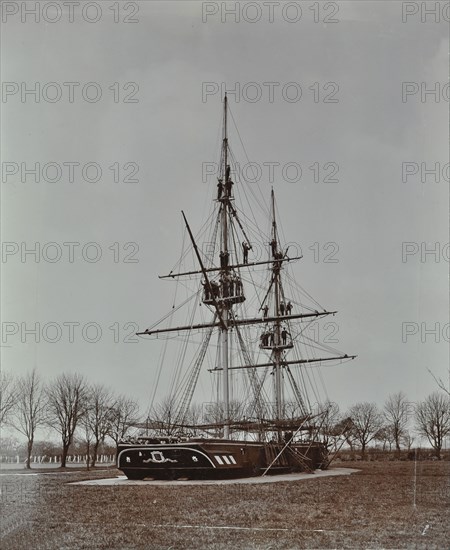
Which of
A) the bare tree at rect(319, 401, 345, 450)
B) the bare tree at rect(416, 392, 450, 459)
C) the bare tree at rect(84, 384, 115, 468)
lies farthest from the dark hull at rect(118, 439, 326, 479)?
the bare tree at rect(416, 392, 450, 459)

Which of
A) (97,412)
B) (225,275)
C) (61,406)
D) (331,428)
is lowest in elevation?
(331,428)

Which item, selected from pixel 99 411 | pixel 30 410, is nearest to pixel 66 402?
pixel 30 410

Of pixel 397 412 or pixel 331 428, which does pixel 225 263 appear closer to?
pixel 331 428

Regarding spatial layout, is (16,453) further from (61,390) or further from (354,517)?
(354,517)

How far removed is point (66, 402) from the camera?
Answer: 34312 millimetres

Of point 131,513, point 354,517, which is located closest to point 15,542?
point 131,513

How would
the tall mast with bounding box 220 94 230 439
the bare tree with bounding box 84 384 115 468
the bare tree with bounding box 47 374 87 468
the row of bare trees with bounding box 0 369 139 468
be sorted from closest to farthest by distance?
the row of bare trees with bounding box 0 369 139 468, the tall mast with bounding box 220 94 230 439, the bare tree with bounding box 47 374 87 468, the bare tree with bounding box 84 384 115 468

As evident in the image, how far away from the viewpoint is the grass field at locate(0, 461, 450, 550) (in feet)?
34.9

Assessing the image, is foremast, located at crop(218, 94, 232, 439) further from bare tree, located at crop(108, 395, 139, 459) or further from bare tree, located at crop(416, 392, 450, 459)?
bare tree, located at crop(416, 392, 450, 459)

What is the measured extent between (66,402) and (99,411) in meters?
4.97

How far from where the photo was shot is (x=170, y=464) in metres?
24.7

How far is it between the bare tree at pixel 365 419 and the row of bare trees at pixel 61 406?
62.0ft

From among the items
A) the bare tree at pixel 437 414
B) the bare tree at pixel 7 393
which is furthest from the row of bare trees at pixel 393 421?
the bare tree at pixel 7 393

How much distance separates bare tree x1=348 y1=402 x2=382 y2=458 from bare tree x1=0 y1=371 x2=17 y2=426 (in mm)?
28654
